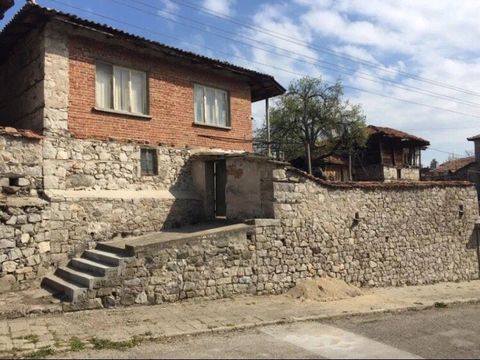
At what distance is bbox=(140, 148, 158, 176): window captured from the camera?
505 inches

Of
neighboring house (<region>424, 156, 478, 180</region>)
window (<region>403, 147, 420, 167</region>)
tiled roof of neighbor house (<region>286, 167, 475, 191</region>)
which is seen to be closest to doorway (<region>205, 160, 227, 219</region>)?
tiled roof of neighbor house (<region>286, 167, 475, 191</region>)

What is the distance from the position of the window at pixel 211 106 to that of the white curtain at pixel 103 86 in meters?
2.87


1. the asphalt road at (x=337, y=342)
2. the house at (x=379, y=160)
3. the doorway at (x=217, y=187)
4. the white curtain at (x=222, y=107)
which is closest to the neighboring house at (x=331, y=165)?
the house at (x=379, y=160)

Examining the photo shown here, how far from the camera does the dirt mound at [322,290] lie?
1109 cm

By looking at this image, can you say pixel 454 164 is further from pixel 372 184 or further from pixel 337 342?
pixel 337 342

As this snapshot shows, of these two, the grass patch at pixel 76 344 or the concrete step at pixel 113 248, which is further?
the concrete step at pixel 113 248

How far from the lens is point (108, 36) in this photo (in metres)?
12.0

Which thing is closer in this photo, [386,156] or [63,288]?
[63,288]

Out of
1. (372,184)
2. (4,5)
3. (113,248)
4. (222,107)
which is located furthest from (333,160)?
(4,5)

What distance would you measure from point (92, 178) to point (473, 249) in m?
13.7

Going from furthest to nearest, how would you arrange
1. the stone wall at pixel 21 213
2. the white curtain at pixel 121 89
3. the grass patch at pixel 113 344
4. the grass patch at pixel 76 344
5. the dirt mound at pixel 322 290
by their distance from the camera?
1. the white curtain at pixel 121 89
2. the dirt mound at pixel 322 290
3. the stone wall at pixel 21 213
4. the grass patch at pixel 113 344
5. the grass patch at pixel 76 344

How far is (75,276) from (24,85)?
216 inches

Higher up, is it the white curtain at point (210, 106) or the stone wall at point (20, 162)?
the white curtain at point (210, 106)

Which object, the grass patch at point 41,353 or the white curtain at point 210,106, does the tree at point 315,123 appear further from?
the grass patch at point 41,353
